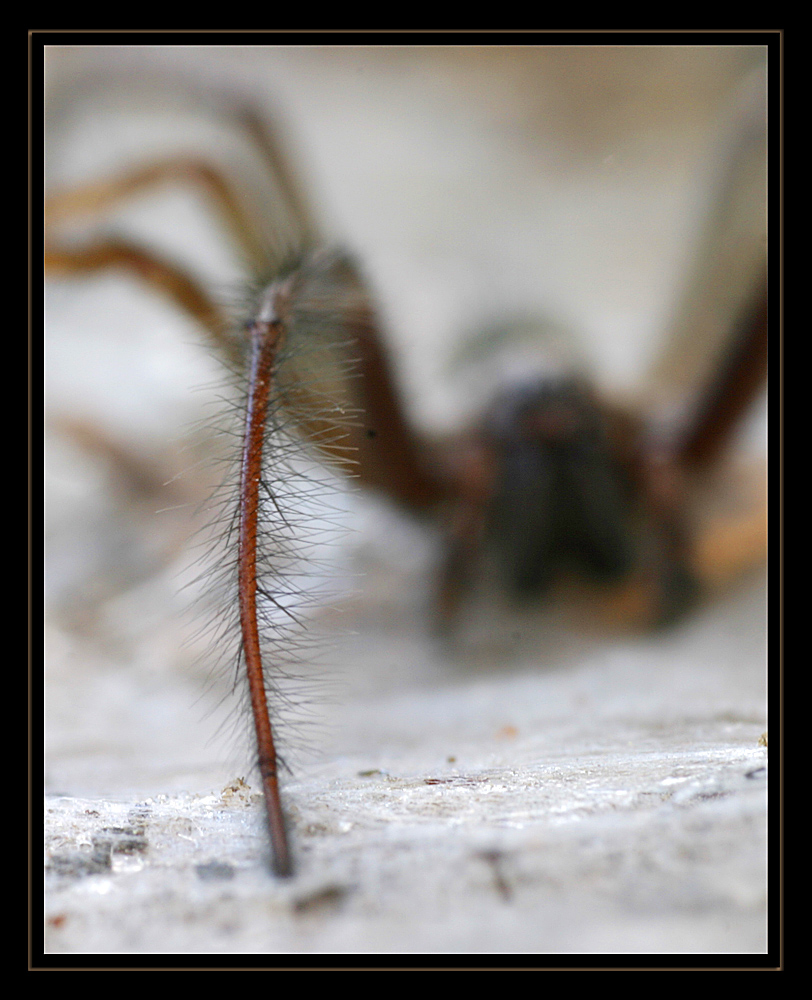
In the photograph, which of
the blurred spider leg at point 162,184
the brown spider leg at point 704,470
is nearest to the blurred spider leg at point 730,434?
the brown spider leg at point 704,470

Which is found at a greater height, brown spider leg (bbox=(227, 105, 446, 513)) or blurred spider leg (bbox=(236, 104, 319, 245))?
blurred spider leg (bbox=(236, 104, 319, 245))

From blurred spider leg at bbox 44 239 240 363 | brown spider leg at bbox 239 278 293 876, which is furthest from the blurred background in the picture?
brown spider leg at bbox 239 278 293 876

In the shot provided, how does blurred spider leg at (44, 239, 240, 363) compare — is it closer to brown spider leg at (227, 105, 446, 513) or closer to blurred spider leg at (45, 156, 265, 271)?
blurred spider leg at (45, 156, 265, 271)

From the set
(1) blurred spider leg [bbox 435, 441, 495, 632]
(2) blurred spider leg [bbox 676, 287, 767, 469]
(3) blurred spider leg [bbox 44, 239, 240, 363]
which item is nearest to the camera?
(3) blurred spider leg [bbox 44, 239, 240, 363]

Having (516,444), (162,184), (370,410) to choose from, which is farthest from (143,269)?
(516,444)

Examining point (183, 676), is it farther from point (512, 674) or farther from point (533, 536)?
point (533, 536)

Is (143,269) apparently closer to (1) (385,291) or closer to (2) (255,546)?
(1) (385,291)
